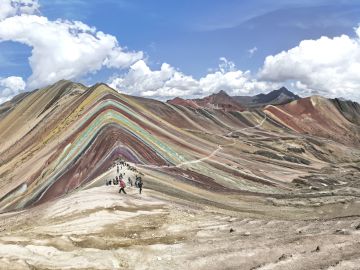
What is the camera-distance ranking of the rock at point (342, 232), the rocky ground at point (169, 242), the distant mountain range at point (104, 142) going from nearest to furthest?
the rocky ground at point (169, 242)
the rock at point (342, 232)
the distant mountain range at point (104, 142)

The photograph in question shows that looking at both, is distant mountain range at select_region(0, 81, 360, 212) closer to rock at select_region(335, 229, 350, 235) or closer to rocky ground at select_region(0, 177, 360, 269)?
rocky ground at select_region(0, 177, 360, 269)

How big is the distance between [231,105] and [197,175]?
12773 centimetres

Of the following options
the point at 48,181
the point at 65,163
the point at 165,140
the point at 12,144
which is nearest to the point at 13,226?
the point at 48,181

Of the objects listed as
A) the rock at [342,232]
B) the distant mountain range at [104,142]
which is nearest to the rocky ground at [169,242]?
the rock at [342,232]

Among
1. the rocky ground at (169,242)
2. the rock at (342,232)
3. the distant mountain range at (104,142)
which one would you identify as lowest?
the rocky ground at (169,242)

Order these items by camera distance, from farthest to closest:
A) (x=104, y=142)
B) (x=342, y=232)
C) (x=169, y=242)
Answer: (x=104, y=142)
(x=169, y=242)
(x=342, y=232)

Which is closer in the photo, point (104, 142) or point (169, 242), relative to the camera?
point (169, 242)

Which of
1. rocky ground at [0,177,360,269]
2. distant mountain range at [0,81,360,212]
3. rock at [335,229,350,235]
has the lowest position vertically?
rocky ground at [0,177,360,269]

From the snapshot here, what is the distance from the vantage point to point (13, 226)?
35125 mm

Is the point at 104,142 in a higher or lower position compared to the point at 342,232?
higher

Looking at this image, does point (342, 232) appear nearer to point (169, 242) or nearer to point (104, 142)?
point (169, 242)

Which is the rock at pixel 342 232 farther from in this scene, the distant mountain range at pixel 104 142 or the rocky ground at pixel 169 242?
the distant mountain range at pixel 104 142

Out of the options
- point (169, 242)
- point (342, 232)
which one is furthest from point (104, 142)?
point (342, 232)

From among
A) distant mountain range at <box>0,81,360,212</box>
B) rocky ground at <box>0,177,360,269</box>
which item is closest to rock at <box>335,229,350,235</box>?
rocky ground at <box>0,177,360,269</box>
